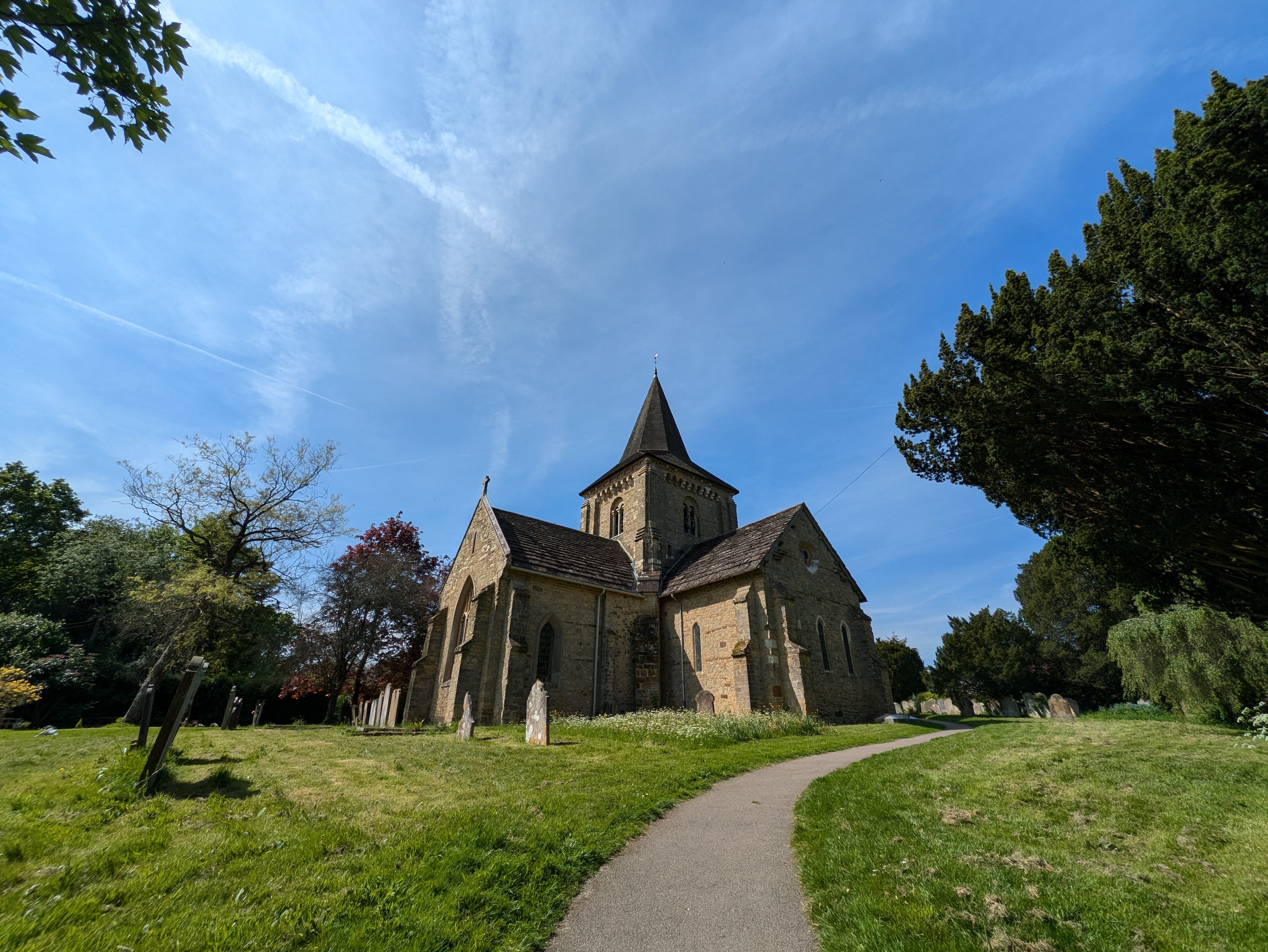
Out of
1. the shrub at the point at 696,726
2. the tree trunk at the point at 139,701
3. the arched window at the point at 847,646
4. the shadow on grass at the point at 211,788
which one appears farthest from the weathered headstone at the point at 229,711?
the arched window at the point at 847,646

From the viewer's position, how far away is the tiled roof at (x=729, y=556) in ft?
66.5

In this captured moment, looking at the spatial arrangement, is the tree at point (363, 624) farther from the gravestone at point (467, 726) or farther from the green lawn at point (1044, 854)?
the green lawn at point (1044, 854)

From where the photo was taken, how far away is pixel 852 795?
7.30m

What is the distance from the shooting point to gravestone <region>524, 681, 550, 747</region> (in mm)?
12547

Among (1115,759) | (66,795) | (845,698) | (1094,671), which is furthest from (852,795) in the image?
(1094,671)

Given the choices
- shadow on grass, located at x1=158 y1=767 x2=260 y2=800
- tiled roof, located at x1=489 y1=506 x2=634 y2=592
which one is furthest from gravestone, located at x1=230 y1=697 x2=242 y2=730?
shadow on grass, located at x1=158 y1=767 x2=260 y2=800

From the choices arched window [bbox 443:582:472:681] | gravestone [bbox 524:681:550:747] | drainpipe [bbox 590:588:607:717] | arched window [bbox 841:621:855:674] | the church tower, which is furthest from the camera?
the church tower

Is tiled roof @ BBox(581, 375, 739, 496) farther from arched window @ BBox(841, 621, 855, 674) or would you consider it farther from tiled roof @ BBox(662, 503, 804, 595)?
arched window @ BBox(841, 621, 855, 674)

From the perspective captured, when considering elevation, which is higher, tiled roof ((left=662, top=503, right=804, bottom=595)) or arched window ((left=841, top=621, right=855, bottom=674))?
tiled roof ((left=662, top=503, right=804, bottom=595))

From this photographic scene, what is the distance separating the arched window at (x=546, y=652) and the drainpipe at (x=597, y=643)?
5.64 feet

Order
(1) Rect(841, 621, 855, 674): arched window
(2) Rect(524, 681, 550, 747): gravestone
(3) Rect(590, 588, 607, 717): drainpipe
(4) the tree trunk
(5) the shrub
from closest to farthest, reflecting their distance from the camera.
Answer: (2) Rect(524, 681, 550, 747): gravestone, (5) the shrub, (4) the tree trunk, (3) Rect(590, 588, 607, 717): drainpipe, (1) Rect(841, 621, 855, 674): arched window

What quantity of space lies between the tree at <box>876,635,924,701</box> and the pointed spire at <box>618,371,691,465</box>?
25017 mm

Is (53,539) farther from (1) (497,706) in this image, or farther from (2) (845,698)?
(2) (845,698)

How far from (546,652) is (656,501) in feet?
32.4
